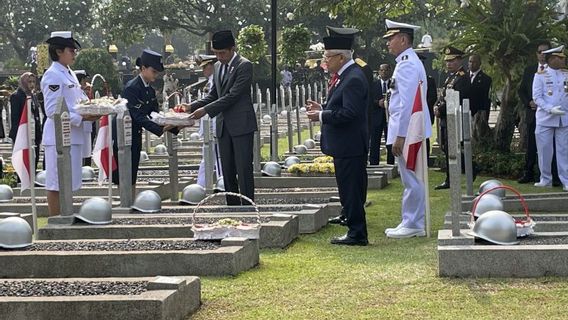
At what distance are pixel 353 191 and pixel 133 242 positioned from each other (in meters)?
2.40

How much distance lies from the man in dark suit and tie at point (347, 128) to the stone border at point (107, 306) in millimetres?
3914

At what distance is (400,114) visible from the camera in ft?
42.1

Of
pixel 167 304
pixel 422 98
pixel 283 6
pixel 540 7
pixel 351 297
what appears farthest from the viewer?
pixel 283 6

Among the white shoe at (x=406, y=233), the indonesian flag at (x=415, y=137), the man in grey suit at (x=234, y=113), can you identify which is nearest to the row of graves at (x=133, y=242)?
the man in grey suit at (x=234, y=113)

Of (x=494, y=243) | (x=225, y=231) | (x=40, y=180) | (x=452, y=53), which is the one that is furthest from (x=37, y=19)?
(x=494, y=243)

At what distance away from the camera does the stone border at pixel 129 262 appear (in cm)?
1014

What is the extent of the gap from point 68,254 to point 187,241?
1.12 m

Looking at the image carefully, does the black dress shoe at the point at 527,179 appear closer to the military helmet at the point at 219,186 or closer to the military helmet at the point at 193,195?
the military helmet at the point at 219,186

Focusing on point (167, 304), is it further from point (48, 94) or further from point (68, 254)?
point (48, 94)

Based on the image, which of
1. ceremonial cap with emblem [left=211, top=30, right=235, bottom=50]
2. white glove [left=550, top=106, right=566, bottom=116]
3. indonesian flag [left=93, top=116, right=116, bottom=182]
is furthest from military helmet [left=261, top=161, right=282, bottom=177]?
ceremonial cap with emblem [left=211, top=30, right=235, bottom=50]

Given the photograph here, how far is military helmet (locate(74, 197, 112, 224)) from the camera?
40.8 feet

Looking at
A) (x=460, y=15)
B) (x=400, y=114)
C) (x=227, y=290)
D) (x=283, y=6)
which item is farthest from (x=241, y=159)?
(x=283, y=6)

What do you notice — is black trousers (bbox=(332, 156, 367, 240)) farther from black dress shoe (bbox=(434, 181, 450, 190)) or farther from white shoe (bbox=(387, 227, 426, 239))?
black dress shoe (bbox=(434, 181, 450, 190))

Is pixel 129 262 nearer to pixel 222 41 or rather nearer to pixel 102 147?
pixel 222 41
